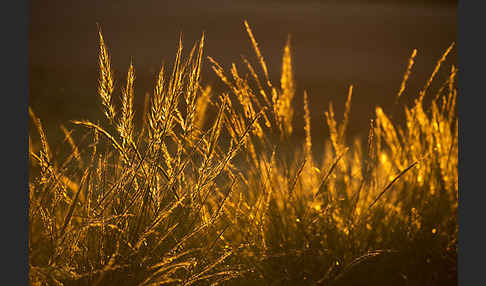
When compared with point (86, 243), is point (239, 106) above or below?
above

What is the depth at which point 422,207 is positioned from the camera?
1906 millimetres

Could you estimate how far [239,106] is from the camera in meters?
1.68

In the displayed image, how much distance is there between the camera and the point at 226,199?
1.35 m

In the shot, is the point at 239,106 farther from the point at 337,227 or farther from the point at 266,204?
the point at 337,227

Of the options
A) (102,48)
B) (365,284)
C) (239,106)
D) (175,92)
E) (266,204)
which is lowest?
(365,284)

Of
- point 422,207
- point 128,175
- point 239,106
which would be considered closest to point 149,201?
point 128,175

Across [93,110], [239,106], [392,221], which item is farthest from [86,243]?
[93,110]

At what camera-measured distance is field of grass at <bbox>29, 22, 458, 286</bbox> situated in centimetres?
126

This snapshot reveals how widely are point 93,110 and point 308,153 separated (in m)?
2.57

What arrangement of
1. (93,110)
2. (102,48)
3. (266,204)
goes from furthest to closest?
(93,110)
(266,204)
(102,48)

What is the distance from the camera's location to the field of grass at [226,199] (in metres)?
1.26

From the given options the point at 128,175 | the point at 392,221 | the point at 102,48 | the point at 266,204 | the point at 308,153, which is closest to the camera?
the point at 102,48

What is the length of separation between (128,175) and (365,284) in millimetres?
908

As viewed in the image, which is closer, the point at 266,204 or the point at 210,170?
the point at 210,170
